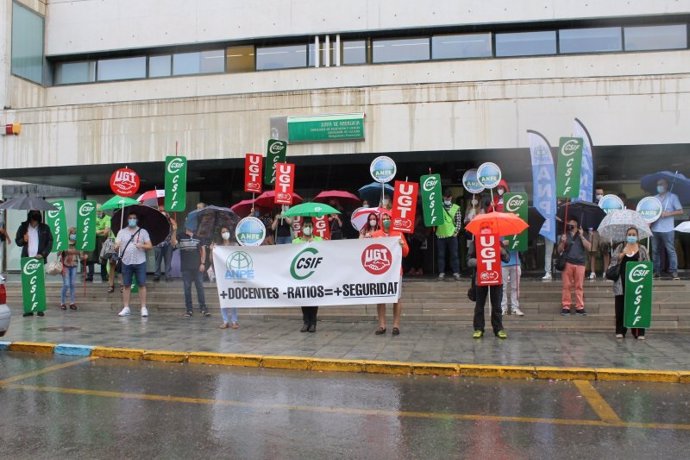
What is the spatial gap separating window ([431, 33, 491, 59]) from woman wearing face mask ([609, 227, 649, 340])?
968cm

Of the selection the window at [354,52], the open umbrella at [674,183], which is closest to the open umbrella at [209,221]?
the window at [354,52]

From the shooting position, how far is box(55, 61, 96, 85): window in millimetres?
19938

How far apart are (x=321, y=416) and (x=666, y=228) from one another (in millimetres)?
9540

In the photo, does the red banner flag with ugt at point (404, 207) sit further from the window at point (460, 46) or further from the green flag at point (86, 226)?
the window at point (460, 46)

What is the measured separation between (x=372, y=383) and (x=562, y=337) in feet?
13.7

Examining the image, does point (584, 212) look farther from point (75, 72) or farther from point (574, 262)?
point (75, 72)

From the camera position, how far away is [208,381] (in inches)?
275

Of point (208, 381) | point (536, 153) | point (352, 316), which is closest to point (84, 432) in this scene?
point (208, 381)

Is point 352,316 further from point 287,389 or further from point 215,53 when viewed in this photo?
point 215,53

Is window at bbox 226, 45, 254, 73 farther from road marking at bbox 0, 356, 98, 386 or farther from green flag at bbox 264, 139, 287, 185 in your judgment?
road marking at bbox 0, 356, 98, 386

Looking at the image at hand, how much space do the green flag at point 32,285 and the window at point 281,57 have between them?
9717 millimetres

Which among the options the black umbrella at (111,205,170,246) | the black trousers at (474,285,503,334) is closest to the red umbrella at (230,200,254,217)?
the black umbrella at (111,205,170,246)

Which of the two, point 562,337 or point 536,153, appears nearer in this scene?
point 562,337

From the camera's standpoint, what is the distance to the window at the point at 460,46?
17.5 meters
